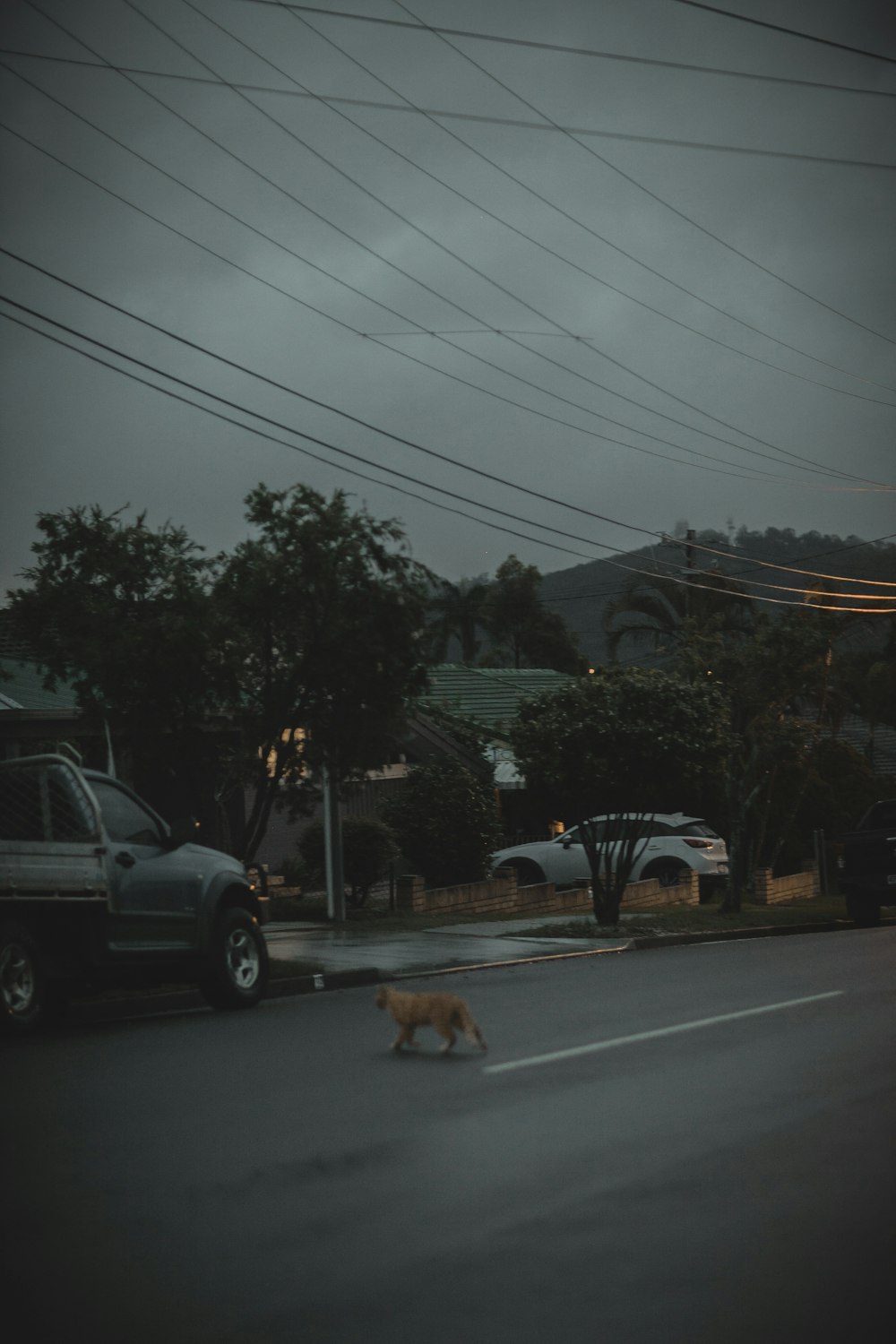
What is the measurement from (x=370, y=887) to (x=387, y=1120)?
16151mm

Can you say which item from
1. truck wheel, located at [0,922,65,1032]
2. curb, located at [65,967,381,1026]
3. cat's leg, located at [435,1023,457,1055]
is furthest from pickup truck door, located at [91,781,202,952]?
cat's leg, located at [435,1023,457,1055]

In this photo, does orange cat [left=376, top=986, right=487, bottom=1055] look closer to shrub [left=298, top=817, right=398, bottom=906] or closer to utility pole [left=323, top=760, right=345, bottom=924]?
utility pole [left=323, top=760, right=345, bottom=924]

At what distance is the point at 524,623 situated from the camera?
61375 mm

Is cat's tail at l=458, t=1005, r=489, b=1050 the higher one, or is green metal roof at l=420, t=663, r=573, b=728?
Result: green metal roof at l=420, t=663, r=573, b=728

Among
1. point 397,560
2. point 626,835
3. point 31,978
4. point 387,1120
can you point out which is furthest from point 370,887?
point 387,1120

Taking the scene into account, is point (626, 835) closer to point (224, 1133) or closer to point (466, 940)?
point (466, 940)

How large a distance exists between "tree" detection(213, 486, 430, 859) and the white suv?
43.3ft

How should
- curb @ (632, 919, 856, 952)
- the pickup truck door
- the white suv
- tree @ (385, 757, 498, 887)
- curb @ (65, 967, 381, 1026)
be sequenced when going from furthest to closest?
1. the white suv
2. tree @ (385, 757, 498, 887)
3. curb @ (632, 919, 856, 952)
4. curb @ (65, 967, 381, 1026)
5. the pickup truck door

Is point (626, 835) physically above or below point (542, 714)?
below

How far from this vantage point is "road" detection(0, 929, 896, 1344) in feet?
15.3

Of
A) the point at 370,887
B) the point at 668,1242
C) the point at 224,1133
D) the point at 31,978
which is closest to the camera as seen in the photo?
the point at 668,1242

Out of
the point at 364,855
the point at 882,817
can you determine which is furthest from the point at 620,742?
the point at 882,817

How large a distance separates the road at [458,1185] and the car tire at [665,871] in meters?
18.3

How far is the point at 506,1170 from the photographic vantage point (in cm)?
632
